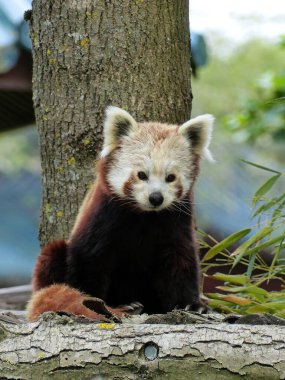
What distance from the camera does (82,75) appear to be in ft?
12.8

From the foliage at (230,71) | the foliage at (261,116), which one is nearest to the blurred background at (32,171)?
the foliage at (261,116)

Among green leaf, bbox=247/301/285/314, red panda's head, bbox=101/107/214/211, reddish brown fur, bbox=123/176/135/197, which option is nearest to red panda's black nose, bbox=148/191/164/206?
red panda's head, bbox=101/107/214/211

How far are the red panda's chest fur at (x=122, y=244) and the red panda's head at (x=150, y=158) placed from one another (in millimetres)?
84

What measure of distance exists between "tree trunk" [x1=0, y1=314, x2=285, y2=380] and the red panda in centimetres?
81

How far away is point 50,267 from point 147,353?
1.18 metres

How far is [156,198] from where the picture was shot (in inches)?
133

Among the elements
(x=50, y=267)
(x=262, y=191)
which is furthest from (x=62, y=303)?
(x=262, y=191)

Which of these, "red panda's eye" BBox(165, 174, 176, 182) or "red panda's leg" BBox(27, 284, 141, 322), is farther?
"red panda's eye" BBox(165, 174, 176, 182)

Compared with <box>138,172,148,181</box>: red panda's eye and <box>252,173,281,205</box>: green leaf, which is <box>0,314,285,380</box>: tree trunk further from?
<box>252,173,281,205</box>: green leaf

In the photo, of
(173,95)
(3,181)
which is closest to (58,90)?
(173,95)

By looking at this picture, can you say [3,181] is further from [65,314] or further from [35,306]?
[65,314]

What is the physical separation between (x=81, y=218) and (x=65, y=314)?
0.91 metres

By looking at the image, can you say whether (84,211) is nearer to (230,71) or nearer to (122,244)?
(122,244)

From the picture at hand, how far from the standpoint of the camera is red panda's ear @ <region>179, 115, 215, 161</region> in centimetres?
365
